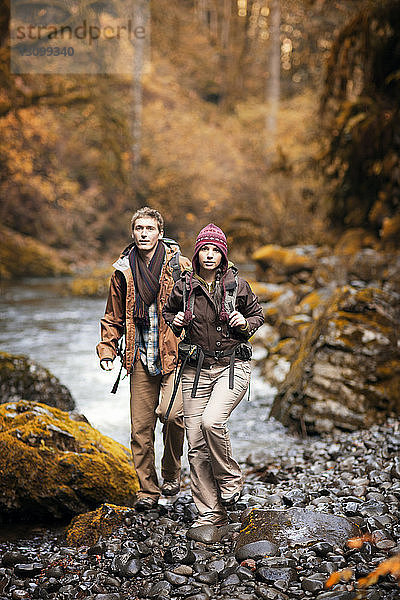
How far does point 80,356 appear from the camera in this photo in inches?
452

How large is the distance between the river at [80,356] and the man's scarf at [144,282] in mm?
2566

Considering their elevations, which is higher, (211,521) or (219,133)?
(219,133)

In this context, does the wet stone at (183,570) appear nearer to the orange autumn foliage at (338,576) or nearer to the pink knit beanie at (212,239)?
the orange autumn foliage at (338,576)

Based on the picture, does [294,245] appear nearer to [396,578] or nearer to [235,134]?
[396,578]

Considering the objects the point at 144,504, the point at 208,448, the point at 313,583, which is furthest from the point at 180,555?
the point at 313,583

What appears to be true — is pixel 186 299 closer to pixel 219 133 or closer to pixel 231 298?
pixel 231 298

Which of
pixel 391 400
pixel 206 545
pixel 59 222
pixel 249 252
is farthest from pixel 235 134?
pixel 206 545

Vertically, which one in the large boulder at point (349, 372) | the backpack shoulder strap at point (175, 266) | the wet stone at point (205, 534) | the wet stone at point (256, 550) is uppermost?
the backpack shoulder strap at point (175, 266)

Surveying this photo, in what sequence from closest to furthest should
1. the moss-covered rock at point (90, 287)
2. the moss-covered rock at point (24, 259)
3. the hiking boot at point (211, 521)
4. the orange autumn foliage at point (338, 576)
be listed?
the orange autumn foliage at point (338, 576)
the hiking boot at point (211, 521)
the moss-covered rock at point (90, 287)
the moss-covered rock at point (24, 259)

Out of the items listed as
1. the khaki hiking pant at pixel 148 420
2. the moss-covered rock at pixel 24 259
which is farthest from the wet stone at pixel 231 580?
the moss-covered rock at pixel 24 259

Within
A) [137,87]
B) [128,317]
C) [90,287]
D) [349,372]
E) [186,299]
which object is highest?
[137,87]

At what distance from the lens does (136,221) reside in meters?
4.53

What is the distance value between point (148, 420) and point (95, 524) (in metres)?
0.87

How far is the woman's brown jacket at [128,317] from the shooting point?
15.0 ft
